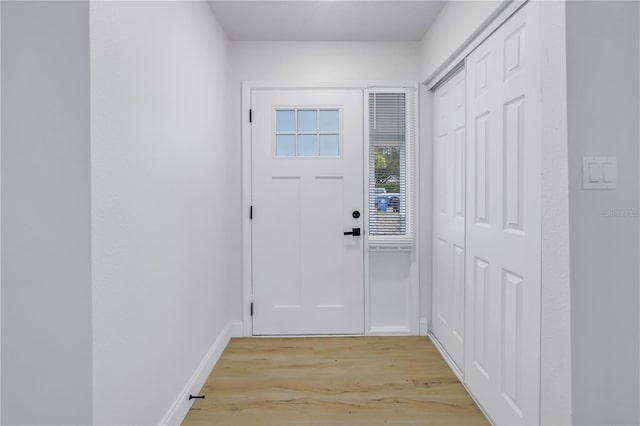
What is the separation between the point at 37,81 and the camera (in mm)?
1075

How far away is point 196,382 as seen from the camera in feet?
6.84

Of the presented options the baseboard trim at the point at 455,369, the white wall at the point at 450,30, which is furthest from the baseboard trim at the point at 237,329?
the white wall at the point at 450,30

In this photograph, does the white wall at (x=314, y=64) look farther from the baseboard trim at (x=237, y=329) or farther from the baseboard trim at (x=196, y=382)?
the baseboard trim at (x=196, y=382)

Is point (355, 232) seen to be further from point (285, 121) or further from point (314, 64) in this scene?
point (314, 64)

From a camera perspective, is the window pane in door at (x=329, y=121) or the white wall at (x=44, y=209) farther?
the window pane in door at (x=329, y=121)

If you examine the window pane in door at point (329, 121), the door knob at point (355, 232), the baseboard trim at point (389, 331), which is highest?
the window pane in door at point (329, 121)

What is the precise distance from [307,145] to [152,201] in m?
1.63

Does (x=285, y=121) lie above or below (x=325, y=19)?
below

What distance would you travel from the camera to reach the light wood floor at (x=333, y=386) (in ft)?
6.25

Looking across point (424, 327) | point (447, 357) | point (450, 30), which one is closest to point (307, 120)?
point (450, 30)

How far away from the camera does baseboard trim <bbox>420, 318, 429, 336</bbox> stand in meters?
2.96

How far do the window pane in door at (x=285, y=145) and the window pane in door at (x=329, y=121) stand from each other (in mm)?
264

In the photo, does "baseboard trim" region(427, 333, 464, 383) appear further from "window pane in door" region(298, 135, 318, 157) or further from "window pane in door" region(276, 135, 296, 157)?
"window pane in door" region(276, 135, 296, 157)

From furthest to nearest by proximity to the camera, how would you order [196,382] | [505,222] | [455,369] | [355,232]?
[355,232], [455,369], [196,382], [505,222]
